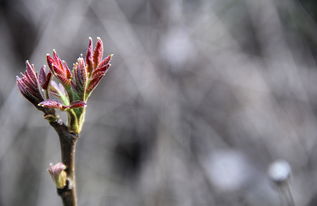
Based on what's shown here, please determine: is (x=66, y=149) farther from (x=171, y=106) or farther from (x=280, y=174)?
(x=171, y=106)

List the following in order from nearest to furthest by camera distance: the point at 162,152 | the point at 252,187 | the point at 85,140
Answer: the point at 162,152, the point at 252,187, the point at 85,140

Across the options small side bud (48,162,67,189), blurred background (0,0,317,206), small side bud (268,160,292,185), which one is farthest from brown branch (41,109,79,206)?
blurred background (0,0,317,206)

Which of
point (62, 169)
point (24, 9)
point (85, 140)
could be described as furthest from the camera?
point (24, 9)

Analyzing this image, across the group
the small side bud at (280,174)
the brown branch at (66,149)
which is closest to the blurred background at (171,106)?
the small side bud at (280,174)

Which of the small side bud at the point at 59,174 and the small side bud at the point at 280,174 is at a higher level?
the small side bud at the point at 59,174

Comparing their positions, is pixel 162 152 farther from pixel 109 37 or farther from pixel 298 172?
pixel 109 37

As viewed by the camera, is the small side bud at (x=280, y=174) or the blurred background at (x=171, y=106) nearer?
the small side bud at (x=280, y=174)

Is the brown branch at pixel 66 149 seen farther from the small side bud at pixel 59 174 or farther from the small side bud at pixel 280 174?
the small side bud at pixel 280 174

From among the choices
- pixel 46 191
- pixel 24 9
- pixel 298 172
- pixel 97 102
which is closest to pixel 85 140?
pixel 97 102
